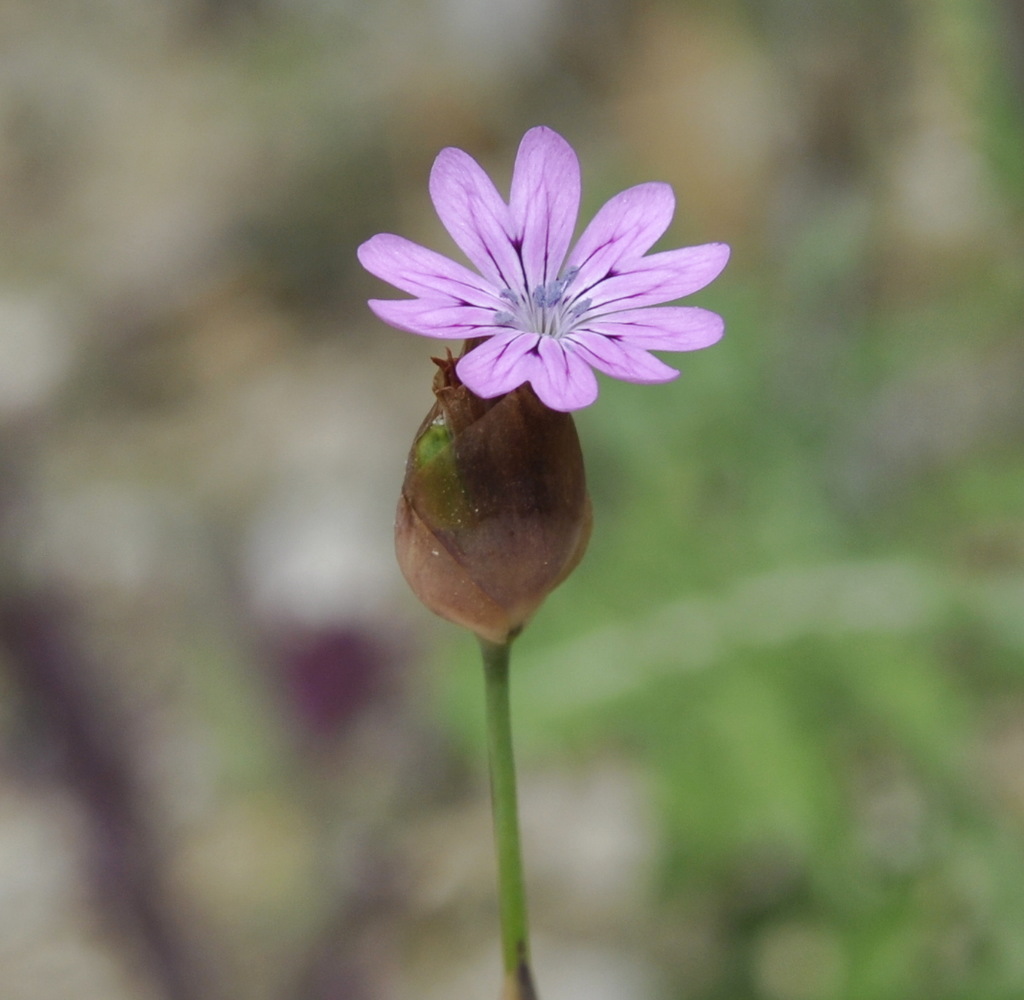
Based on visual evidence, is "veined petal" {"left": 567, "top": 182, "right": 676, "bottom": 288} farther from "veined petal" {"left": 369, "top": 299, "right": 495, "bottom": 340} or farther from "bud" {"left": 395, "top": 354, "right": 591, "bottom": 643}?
"bud" {"left": 395, "top": 354, "right": 591, "bottom": 643}

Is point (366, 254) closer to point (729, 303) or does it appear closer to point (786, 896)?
point (786, 896)

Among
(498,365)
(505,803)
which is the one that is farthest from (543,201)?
(505,803)

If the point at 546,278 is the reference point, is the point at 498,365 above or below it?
below

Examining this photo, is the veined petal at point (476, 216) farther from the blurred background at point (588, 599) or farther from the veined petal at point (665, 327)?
the blurred background at point (588, 599)

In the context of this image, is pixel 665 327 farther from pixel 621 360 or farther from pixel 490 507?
pixel 490 507

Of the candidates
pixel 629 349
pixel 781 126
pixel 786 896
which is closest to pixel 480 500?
pixel 629 349
